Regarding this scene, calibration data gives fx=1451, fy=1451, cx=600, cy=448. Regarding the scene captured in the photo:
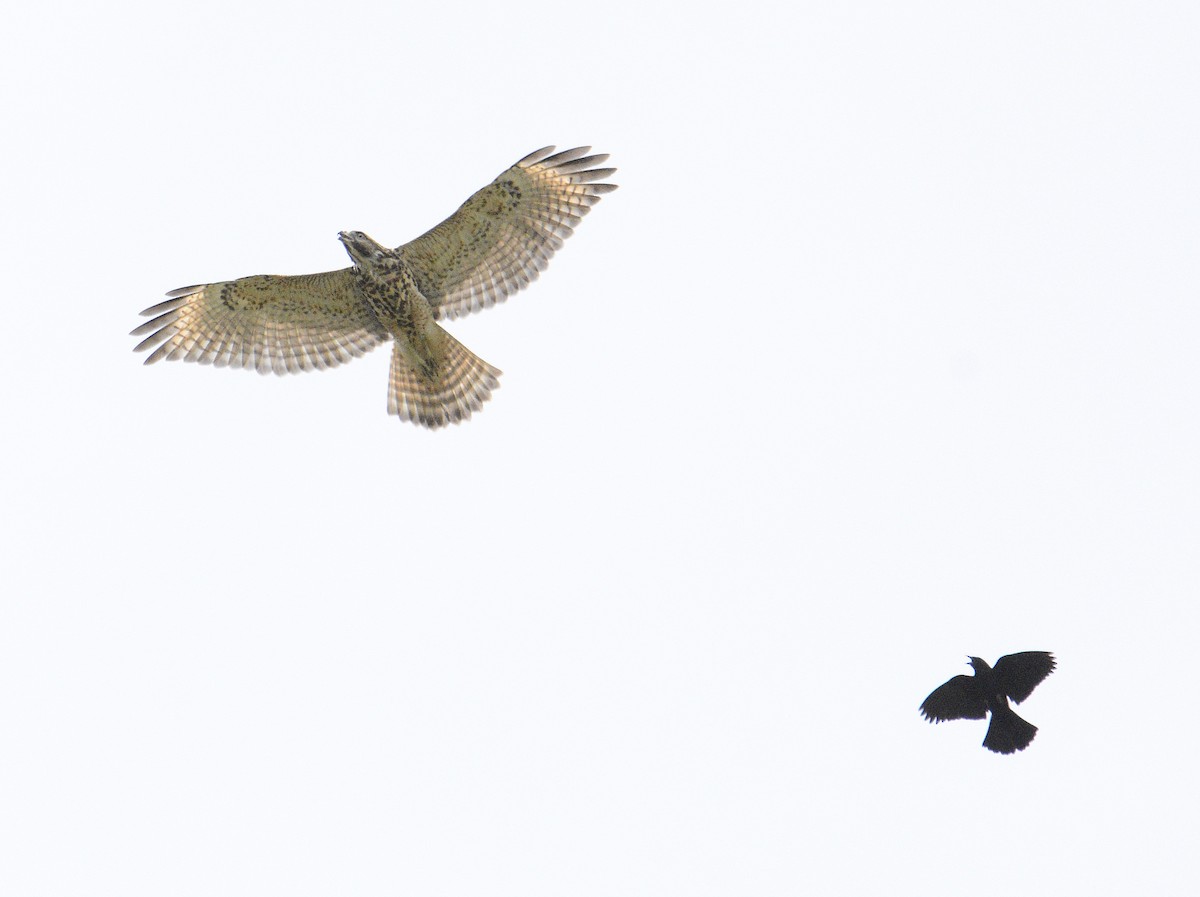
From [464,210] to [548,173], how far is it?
2.95 feet

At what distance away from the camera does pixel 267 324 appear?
49.2 ft

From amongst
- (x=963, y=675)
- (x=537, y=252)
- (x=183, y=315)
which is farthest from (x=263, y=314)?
(x=963, y=675)

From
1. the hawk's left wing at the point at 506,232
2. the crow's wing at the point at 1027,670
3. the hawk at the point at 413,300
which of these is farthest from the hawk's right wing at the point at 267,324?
the crow's wing at the point at 1027,670

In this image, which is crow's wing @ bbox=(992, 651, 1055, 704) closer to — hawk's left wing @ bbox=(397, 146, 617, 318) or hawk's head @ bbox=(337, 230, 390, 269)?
hawk's left wing @ bbox=(397, 146, 617, 318)

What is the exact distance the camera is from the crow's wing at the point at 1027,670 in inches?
492

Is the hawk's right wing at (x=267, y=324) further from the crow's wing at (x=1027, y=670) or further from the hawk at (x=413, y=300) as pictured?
the crow's wing at (x=1027, y=670)

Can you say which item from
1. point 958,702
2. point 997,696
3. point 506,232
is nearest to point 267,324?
point 506,232

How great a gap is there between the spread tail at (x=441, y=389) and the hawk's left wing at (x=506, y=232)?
26.6 inches

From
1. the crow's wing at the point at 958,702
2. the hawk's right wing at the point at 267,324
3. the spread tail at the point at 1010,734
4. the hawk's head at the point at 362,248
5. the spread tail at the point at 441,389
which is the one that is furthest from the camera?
the spread tail at the point at 441,389

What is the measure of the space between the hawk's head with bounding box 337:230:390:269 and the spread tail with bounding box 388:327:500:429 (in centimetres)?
137

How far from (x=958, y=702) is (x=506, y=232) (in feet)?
20.4

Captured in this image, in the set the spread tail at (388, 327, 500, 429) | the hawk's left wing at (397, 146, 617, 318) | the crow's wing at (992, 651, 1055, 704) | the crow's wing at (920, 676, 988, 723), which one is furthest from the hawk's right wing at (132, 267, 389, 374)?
the crow's wing at (992, 651, 1055, 704)

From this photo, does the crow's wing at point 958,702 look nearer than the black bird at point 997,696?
No

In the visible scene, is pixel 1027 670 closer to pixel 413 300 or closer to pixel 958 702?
pixel 958 702
